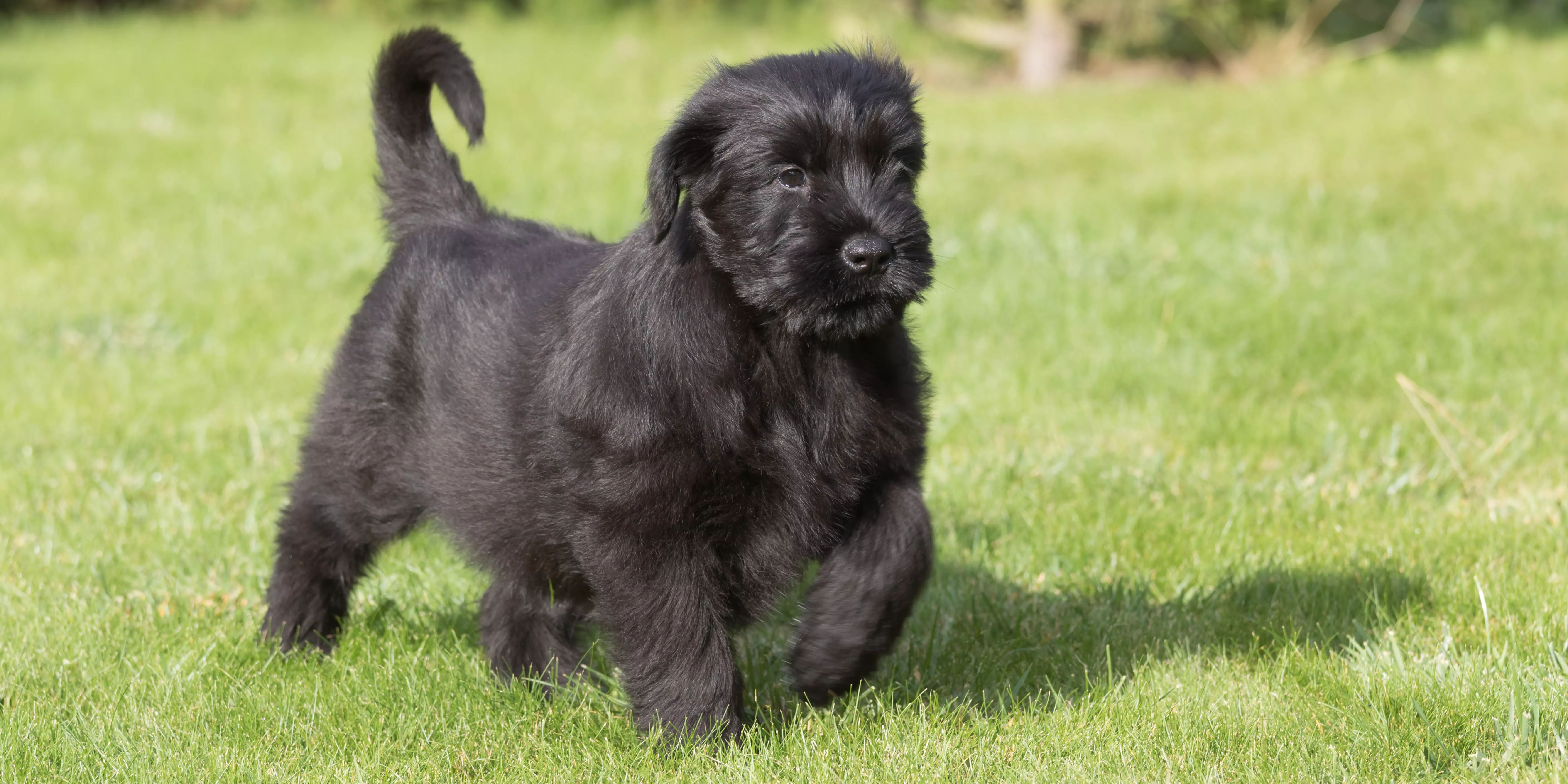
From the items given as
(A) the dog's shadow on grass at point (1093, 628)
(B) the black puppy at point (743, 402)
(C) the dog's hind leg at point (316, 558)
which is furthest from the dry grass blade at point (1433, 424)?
(C) the dog's hind leg at point (316, 558)

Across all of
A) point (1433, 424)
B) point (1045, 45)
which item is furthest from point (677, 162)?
point (1045, 45)

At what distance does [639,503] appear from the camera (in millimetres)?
2891

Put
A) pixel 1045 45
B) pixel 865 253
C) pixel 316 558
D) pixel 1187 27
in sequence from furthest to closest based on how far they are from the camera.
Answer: pixel 1187 27
pixel 1045 45
pixel 316 558
pixel 865 253

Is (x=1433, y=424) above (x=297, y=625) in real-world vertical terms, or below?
above

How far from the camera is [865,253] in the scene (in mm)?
2740

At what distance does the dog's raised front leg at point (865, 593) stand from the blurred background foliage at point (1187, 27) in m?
10.3

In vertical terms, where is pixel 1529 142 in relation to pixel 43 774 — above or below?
above

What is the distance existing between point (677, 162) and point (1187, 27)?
492 inches

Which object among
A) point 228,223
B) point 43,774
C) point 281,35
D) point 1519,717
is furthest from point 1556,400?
point 281,35

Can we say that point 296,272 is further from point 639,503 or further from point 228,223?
point 639,503

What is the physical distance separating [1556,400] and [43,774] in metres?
4.98

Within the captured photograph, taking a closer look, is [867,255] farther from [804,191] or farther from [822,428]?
[822,428]

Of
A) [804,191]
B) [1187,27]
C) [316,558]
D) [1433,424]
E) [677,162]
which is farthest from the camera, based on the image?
[1187,27]

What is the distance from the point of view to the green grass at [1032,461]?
311 cm
